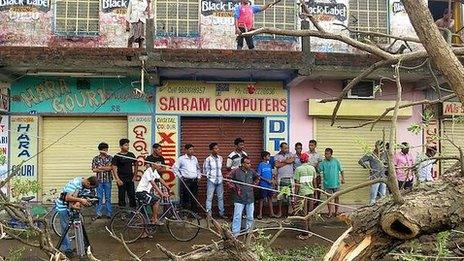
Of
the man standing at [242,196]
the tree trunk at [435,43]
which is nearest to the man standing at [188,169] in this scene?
the man standing at [242,196]

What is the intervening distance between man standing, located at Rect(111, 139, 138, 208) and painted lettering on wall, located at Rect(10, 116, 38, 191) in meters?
1.96

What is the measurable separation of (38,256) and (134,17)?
5.21m

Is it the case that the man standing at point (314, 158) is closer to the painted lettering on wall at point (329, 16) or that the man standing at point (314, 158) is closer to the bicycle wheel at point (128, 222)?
the painted lettering on wall at point (329, 16)

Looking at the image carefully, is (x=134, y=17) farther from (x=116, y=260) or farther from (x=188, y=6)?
(x=116, y=260)

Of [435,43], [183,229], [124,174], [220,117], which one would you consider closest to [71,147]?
[124,174]

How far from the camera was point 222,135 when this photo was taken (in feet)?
41.0

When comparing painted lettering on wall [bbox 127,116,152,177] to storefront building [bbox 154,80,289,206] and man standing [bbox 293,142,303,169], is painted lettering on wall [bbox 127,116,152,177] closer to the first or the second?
storefront building [bbox 154,80,289,206]

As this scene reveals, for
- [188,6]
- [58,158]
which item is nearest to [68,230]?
[58,158]

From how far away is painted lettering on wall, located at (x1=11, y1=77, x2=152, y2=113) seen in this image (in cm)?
1195

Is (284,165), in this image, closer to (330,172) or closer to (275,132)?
(330,172)

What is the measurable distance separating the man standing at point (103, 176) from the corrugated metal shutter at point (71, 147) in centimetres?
72

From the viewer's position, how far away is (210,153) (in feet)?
40.6

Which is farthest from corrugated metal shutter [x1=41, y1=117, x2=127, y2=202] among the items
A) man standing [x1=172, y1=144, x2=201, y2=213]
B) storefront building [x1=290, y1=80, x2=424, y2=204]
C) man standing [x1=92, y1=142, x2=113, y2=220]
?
storefront building [x1=290, y1=80, x2=424, y2=204]

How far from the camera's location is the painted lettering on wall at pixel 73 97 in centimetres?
1195
